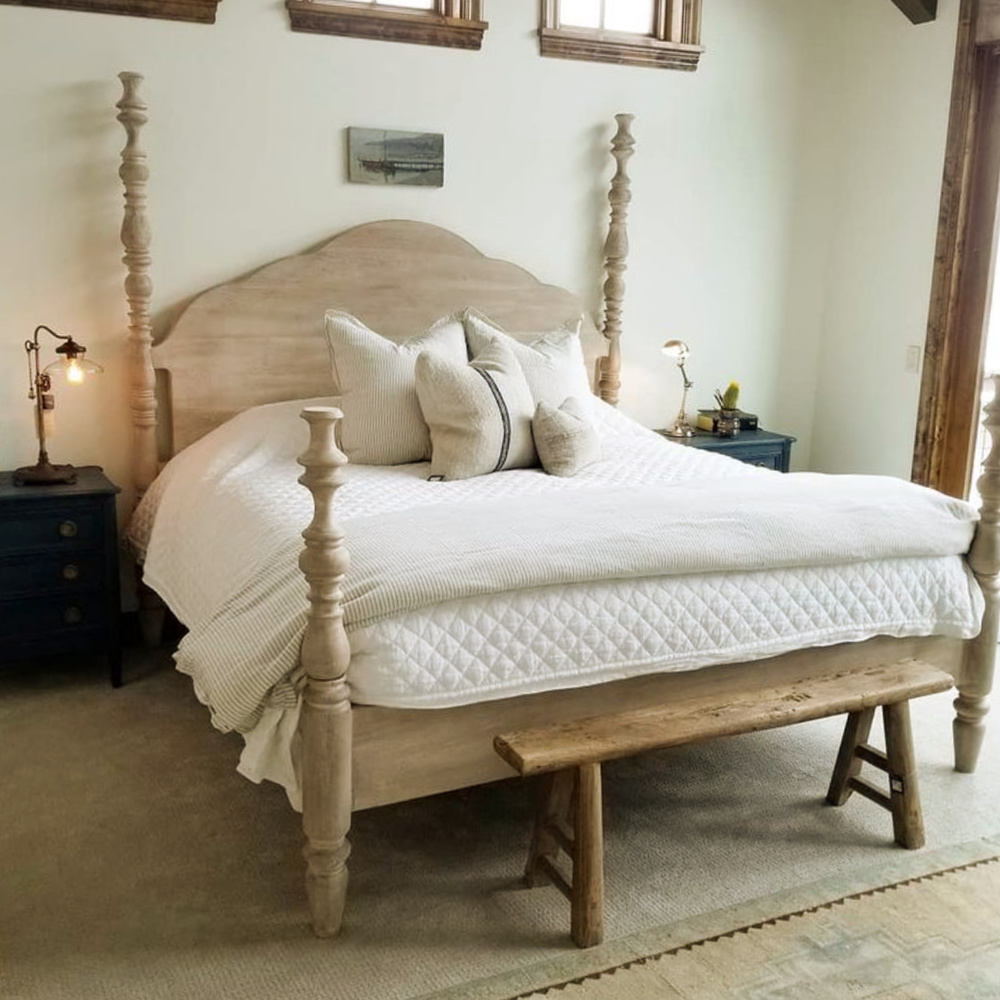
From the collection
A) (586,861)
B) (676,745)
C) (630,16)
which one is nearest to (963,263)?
(630,16)

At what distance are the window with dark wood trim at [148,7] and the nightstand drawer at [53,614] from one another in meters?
1.76

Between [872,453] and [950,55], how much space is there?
59.7 inches

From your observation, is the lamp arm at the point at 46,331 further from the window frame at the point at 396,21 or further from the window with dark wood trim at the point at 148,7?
the window frame at the point at 396,21

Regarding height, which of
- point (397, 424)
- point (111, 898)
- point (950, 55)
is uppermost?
point (950, 55)

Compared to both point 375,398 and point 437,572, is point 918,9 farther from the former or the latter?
point 437,572

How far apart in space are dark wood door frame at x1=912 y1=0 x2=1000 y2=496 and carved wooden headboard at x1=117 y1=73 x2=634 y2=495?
1.20 m

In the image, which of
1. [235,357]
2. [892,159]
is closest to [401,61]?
[235,357]

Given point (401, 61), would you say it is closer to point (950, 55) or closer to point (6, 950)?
point (950, 55)

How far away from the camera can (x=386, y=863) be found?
7.98ft

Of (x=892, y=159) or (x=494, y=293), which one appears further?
(x=892, y=159)

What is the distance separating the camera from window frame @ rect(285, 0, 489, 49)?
3.63 m

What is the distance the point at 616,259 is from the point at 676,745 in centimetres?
240

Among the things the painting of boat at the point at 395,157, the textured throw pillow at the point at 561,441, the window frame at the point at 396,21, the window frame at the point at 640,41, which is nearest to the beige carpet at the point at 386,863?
the textured throw pillow at the point at 561,441

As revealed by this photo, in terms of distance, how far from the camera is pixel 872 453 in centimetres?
455
